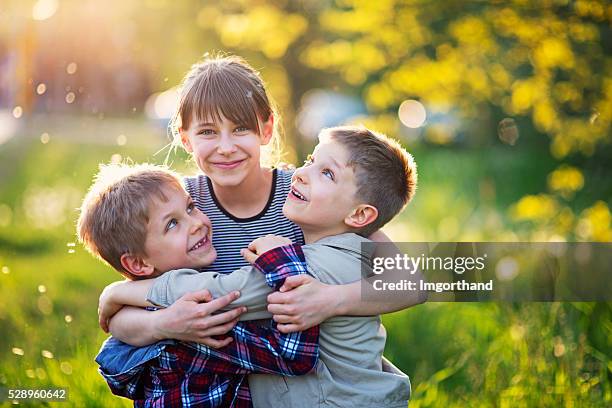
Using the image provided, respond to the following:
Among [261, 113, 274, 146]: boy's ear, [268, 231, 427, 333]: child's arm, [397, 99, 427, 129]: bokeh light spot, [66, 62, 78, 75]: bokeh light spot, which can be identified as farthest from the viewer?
[397, 99, 427, 129]: bokeh light spot

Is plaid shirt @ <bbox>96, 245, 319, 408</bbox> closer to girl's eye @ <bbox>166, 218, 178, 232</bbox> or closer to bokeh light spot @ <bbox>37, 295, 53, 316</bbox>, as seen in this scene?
girl's eye @ <bbox>166, 218, 178, 232</bbox>

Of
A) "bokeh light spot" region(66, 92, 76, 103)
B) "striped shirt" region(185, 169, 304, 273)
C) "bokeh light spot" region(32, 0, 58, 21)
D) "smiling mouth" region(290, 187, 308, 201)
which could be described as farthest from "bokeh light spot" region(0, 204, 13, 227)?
"smiling mouth" region(290, 187, 308, 201)

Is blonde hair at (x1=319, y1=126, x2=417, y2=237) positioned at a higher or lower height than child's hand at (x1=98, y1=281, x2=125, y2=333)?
higher

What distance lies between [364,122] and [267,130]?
2304 millimetres

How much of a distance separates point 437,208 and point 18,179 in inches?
101

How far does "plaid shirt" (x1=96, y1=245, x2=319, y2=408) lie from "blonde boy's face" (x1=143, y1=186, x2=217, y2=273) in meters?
0.20

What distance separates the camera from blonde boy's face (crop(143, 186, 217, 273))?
1.86m

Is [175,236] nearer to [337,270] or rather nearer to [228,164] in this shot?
[228,164]

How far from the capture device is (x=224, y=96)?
201 cm

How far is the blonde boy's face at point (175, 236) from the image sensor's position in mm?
1864

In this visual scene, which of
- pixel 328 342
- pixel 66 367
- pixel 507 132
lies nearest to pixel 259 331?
pixel 328 342

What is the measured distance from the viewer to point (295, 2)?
420cm

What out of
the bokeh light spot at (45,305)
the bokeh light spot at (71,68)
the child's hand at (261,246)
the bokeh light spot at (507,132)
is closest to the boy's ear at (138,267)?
the child's hand at (261,246)

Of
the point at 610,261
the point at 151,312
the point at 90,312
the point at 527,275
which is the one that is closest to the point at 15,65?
the point at 90,312
